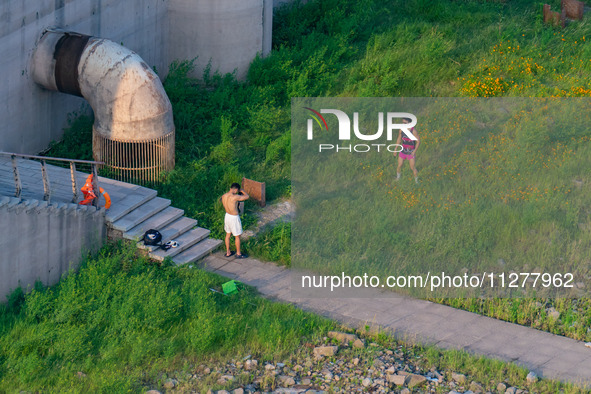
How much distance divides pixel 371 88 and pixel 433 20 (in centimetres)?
513

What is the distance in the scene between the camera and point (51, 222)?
14.7m

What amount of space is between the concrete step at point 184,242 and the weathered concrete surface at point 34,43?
3.92 meters

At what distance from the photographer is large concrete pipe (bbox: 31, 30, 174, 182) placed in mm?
→ 17094

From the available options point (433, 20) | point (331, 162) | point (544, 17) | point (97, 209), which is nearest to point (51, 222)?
point (97, 209)

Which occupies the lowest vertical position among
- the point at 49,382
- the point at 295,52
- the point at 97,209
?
the point at 49,382

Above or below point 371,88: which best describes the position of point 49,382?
below

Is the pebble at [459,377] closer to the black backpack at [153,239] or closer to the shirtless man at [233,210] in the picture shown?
the shirtless man at [233,210]

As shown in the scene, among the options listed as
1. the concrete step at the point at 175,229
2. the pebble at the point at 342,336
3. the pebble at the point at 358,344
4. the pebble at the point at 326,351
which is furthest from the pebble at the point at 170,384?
the concrete step at the point at 175,229

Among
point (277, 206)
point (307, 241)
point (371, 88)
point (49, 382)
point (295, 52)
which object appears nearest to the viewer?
point (49, 382)

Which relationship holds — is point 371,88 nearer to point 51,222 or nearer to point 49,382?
point 51,222

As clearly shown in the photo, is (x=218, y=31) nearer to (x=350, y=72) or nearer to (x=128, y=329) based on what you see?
(x=350, y=72)

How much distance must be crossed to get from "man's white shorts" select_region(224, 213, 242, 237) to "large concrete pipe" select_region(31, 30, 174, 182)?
2637 millimetres

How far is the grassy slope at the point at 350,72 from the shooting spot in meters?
18.7

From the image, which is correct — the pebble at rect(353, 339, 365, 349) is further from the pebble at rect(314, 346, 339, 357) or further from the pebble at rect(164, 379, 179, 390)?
the pebble at rect(164, 379, 179, 390)
